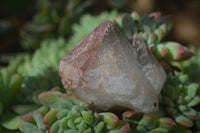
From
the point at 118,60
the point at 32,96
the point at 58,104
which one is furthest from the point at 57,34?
the point at 118,60

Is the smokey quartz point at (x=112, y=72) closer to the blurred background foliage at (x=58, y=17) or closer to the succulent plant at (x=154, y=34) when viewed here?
the succulent plant at (x=154, y=34)

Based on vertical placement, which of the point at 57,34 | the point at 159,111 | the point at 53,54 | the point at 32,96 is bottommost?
the point at 159,111

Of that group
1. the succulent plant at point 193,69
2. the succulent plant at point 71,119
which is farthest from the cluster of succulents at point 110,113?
the succulent plant at point 193,69

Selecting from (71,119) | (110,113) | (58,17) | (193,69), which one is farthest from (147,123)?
(58,17)

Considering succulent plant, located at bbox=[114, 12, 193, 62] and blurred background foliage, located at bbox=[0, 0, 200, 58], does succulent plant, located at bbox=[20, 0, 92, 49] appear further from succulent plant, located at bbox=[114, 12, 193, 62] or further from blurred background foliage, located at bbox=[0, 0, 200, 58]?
succulent plant, located at bbox=[114, 12, 193, 62]

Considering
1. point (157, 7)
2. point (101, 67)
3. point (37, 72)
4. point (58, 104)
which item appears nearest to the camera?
point (101, 67)

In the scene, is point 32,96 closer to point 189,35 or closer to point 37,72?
point 37,72
